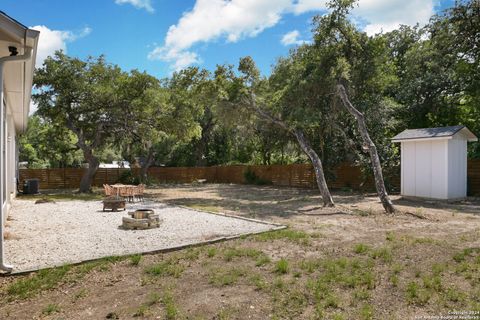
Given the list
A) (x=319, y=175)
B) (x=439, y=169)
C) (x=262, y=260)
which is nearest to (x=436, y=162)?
(x=439, y=169)

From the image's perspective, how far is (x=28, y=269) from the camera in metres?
5.30

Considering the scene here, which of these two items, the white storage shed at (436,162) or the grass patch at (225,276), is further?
the white storage shed at (436,162)

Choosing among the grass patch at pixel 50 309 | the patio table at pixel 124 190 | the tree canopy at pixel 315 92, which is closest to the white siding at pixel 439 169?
the tree canopy at pixel 315 92

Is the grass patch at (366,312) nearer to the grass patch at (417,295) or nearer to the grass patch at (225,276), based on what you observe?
the grass patch at (417,295)

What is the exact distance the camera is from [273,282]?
4773mm

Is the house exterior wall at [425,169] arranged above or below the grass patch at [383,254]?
above

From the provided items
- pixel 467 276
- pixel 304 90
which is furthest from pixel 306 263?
pixel 304 90

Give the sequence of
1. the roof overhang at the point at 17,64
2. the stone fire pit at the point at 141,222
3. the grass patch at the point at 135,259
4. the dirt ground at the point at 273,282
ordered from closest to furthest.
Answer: the dirt ground at the point at 273,282
the roof overhang at the point at 17,64
the grass patch at the point at 135,259
the stone fire pit at the point at 141,222

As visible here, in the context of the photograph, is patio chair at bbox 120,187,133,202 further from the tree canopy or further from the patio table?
the tree canopy

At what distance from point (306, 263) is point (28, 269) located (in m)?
4.00

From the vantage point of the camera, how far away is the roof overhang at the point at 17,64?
4953 millimetres

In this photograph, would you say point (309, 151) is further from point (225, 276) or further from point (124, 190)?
point (225, 276)

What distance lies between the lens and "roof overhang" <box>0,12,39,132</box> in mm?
4953

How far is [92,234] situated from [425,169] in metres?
12.2
